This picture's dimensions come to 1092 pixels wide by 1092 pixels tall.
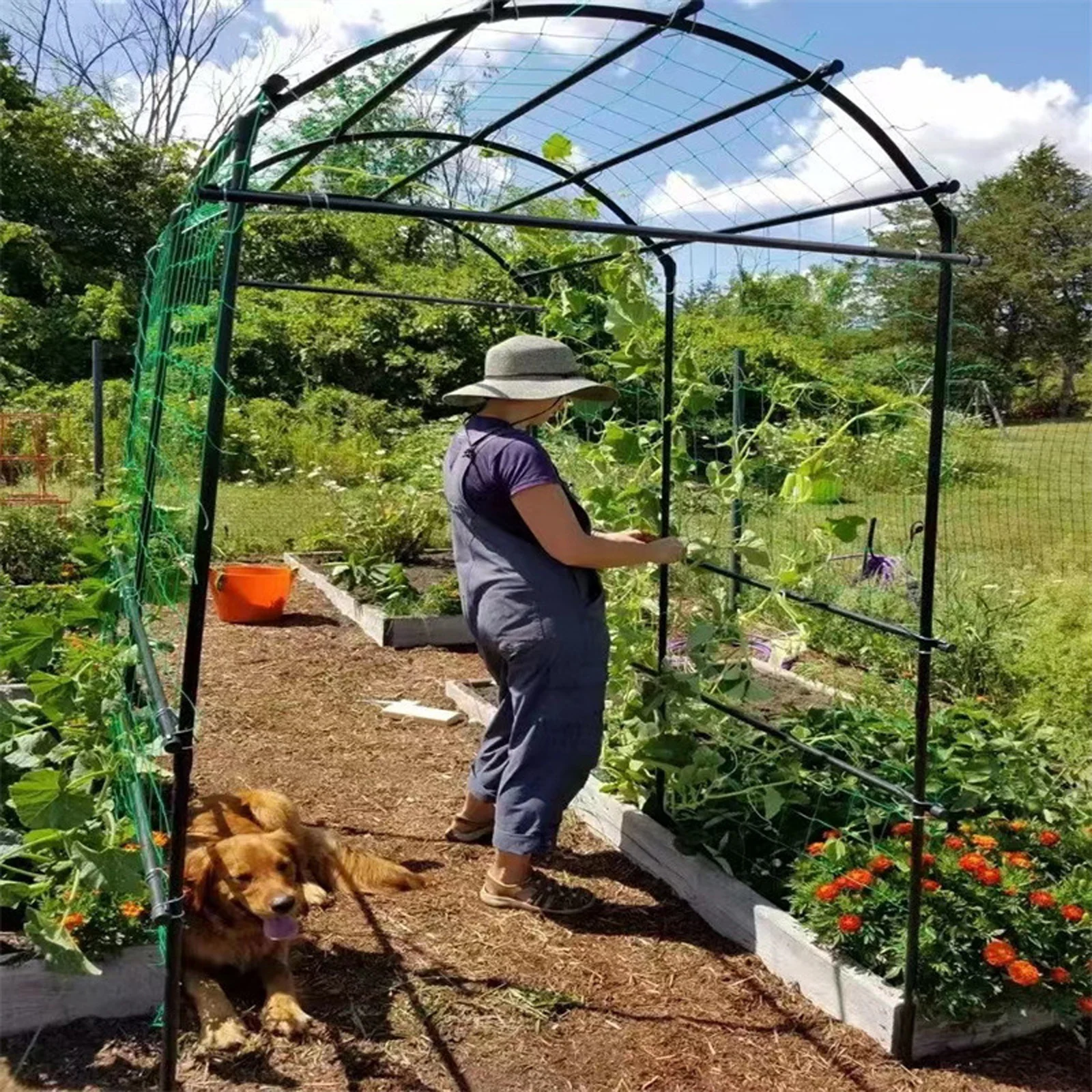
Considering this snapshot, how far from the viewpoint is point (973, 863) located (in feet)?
9.32

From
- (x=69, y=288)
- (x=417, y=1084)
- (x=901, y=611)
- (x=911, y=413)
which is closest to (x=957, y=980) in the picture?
(x=417, y=1084)

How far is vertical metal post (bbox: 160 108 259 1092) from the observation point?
220 centimetres

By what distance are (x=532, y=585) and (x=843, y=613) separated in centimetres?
92

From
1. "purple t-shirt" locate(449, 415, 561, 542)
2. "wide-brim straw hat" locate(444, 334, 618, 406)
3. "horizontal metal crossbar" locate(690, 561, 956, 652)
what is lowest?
"horizontal metal crossbar" locate(690, 561, 956, 652)

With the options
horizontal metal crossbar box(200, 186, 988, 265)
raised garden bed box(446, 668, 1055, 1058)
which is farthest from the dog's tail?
horizontal metal crossbar box(200, 186, 988, 265)

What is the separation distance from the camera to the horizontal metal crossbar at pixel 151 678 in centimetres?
248

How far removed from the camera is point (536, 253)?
5.46m

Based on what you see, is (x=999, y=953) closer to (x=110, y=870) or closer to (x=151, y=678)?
(x=110, y=870)

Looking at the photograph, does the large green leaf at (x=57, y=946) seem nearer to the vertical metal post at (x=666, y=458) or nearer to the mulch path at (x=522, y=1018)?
the mulch path at (x=522, y=1018)

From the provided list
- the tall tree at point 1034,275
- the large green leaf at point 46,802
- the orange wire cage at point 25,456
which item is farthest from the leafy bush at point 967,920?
the tall tree at point 1034,275

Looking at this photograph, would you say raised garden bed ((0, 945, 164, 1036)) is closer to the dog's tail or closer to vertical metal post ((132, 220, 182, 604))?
the dog's tail

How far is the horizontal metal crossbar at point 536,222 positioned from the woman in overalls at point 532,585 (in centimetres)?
84

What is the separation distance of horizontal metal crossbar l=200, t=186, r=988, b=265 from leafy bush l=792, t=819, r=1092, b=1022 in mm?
1574

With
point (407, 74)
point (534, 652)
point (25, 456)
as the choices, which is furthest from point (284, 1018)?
point (25, 456)
